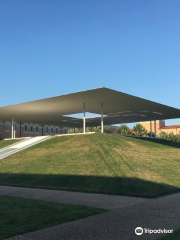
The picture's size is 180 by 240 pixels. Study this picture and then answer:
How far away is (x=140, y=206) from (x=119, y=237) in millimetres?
4390

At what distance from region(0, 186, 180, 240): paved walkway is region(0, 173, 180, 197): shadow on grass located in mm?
1579

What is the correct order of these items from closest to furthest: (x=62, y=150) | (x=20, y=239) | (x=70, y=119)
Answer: (x=20, y=239), (x=62, y=150), (x=70, y=119)

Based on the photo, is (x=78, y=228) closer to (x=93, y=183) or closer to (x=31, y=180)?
(x=93, y=183)

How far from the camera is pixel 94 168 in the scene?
2034cm

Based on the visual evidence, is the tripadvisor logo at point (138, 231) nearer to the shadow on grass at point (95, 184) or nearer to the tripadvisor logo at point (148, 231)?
the tripadvisor logo at point (148, 231)

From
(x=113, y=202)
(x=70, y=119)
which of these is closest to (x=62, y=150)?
(x=113, y=202)

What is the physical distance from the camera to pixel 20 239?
7.20 m

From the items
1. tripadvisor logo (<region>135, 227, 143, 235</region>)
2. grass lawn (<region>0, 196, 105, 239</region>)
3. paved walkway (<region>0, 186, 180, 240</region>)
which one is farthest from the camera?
grass lawn (<region>0, 196, 105, 239</region>)

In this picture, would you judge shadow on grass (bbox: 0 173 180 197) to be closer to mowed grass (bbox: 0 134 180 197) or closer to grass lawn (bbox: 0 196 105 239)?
mowed grass (bbox: 0 134 180 197)

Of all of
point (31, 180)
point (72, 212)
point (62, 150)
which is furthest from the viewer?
point (62, 150)

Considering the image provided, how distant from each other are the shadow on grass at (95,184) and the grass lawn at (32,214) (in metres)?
4.58

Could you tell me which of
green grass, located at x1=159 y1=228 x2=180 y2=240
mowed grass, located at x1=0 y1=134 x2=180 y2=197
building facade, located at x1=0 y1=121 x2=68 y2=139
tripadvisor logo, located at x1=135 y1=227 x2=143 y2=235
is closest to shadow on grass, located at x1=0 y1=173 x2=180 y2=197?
mowed grass, located at x1=0 y1=134 x2=180 y2=197

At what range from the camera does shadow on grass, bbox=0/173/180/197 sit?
1541 cm

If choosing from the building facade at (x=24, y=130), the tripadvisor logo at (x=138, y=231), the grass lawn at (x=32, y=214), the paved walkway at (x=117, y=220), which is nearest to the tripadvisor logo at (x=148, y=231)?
the tripadvisor logo at (x=138, y=231)
